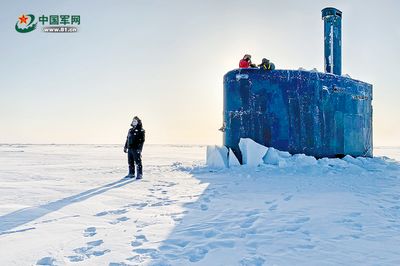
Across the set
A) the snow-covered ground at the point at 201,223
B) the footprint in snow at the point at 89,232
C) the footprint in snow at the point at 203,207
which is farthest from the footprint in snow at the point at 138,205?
the footprint in snow at the point at 89,232

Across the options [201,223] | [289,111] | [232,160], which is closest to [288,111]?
[289,111]

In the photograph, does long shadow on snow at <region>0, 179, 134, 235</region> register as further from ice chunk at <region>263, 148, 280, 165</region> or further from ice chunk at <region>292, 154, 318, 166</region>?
ice chunk at <region>292, 154, 318, 166</region>

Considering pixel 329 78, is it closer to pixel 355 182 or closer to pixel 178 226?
pixel 355 182

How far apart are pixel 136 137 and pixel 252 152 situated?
3310mm

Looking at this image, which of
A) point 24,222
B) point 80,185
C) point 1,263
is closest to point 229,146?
point 80,185

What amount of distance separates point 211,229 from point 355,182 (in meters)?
4.68

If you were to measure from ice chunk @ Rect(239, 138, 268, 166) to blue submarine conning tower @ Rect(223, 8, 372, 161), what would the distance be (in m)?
0.28

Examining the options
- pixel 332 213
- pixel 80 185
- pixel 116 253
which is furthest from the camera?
pixel 80 185

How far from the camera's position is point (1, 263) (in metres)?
2.75

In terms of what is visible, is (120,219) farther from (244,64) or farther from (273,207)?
(244,64)

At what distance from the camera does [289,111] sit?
32.7ft

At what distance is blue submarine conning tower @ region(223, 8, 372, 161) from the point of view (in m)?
9.93

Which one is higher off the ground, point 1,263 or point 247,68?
point 247,68

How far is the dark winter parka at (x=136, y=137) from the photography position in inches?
338
